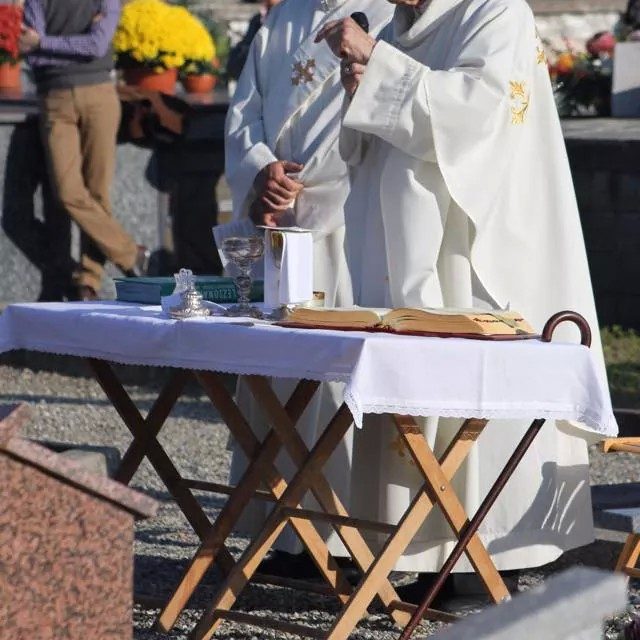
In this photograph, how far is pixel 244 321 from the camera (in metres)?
4.51

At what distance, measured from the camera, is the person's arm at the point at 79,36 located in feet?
31.3

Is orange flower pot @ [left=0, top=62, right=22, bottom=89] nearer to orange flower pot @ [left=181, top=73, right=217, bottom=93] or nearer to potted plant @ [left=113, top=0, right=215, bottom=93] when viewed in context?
orange flower pot @ [left=181, top=73, right=217, bottom=93]

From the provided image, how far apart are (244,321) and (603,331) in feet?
16.5

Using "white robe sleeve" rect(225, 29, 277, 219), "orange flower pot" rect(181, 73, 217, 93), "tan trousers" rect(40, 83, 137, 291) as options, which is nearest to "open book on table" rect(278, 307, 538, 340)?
"white robe sleeve" rect(225, 29, 277, 219)

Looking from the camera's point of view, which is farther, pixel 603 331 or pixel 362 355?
pixel 603 331

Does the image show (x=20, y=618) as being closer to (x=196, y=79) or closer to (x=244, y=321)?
(x=244, y=321)

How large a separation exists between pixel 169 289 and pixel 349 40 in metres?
0.76

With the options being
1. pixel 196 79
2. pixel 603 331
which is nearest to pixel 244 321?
pixel 603 331

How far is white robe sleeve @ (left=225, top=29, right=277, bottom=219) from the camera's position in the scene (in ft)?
17.8

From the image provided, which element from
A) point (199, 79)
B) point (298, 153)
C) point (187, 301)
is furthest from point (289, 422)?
point (199, 79)

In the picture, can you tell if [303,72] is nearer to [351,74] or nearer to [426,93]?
[351,74]

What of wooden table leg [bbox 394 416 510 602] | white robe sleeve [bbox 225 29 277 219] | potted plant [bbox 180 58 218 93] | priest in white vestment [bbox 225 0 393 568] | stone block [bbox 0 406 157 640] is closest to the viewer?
stone block [bbox 0 406 157 640]

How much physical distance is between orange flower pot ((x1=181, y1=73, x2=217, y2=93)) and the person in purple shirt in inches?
113

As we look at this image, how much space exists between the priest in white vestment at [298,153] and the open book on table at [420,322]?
79cm
